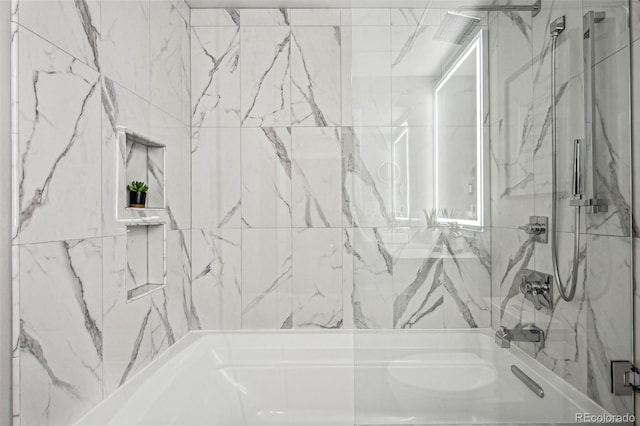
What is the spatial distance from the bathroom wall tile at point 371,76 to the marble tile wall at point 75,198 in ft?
3.04

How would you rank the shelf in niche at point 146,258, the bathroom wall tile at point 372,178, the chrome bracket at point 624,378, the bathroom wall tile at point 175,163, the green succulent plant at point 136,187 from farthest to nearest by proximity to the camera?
the bathroom wall tile at point 175,163 → the shelf in niche at point 146,258 → the green succulent plant at point 136,187 → the bathroom wall tile at point 372,178 → the chrome bracket at point 624,378

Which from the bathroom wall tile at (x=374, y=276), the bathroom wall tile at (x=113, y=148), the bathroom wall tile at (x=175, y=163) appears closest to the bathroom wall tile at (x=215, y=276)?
the bathroom wall tile at (x=175, y=163)

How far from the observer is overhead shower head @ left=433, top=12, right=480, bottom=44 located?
4.62 ft

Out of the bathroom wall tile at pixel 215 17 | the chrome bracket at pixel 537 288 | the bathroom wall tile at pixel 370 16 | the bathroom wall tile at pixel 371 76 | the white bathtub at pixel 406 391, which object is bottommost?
the white bathtub at pixel 406 391

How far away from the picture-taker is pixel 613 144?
1371mm

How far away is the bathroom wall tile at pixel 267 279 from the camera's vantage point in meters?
2.41

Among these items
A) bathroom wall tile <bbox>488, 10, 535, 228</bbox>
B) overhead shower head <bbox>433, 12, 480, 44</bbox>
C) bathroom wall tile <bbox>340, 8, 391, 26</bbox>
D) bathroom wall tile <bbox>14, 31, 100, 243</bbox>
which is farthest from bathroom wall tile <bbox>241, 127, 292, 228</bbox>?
bathroom wall tile <bbox>488, 10, 535, 228</bbox>

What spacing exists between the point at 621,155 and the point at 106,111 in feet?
5.91

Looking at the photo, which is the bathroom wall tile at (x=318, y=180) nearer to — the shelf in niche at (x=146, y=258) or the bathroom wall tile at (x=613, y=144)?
the shelf in niche at (x=146, y=258)

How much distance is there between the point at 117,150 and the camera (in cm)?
160

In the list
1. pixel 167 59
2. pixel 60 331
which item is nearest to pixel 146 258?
pixel 60 331

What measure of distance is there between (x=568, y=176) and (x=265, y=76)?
1692 millimetres

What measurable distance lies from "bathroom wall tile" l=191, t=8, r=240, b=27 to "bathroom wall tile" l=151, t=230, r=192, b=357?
1226 mm

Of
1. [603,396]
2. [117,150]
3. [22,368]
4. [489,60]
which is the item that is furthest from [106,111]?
[603,396]
